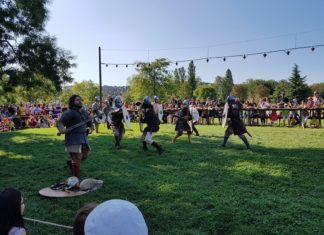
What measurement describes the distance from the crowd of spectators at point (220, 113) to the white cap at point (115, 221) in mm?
17196

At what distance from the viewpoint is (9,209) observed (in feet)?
9.34

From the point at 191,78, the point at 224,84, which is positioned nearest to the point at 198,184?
the point at 191,78

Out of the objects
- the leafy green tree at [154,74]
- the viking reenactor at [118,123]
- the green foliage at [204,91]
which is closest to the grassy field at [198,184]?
the viking reenactor at [118,123]

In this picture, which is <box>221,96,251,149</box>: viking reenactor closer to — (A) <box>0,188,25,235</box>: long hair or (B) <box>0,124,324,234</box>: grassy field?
(B) <box>0,124,324,234</box>: grassy field

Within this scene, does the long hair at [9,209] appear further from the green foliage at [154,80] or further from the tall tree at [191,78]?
the tall tree at [191,78]

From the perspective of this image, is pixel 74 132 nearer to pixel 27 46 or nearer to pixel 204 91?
pixel 27 46

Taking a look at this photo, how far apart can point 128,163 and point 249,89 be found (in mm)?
101849

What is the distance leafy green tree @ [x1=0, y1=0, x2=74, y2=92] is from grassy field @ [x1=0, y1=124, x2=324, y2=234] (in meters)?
6.78

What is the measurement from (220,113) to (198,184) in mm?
16465

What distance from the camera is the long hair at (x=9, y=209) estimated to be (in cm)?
283

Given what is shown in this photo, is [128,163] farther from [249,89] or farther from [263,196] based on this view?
[249,89]

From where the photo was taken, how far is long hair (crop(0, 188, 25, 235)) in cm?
283

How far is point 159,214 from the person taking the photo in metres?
5.95

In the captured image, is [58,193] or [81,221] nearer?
[81,221]
